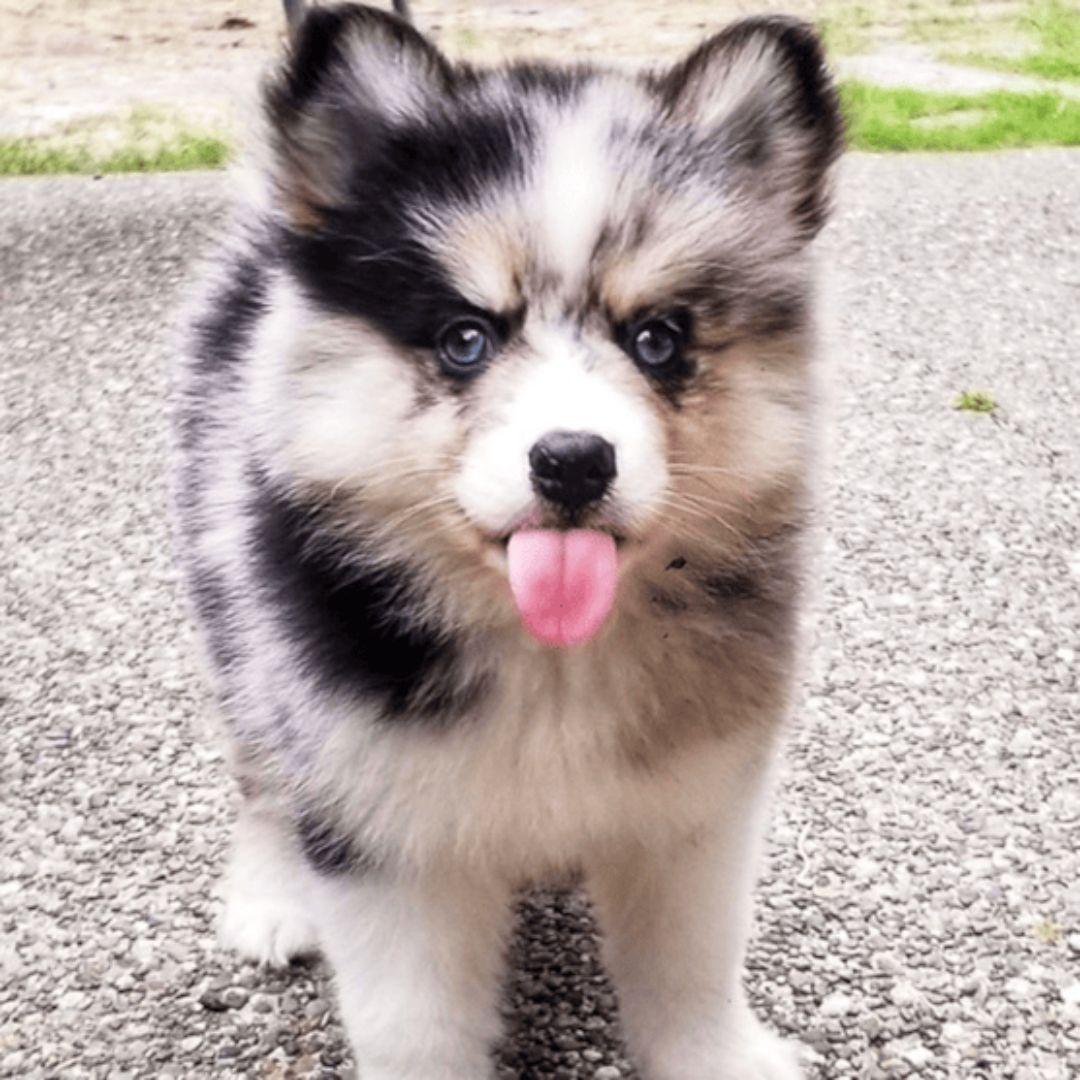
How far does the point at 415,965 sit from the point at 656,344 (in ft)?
3.03

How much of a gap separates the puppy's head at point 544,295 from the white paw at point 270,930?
112 cm

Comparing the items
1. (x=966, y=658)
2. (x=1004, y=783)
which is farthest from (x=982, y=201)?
(x=1004, y=783)

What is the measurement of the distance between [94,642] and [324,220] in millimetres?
2295

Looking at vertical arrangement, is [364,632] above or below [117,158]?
above

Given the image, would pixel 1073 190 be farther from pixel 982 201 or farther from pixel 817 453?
pixel 817 453

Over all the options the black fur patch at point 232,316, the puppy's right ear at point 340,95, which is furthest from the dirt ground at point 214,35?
the puppy's right ear at point 340,95

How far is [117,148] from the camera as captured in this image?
827 cm

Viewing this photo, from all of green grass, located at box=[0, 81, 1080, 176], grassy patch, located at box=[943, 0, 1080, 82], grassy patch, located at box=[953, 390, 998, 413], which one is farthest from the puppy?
grassy patch, located at box=[943, 0, 1080, 82]

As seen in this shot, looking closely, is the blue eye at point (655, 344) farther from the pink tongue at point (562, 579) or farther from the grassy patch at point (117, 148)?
the grassy patch at point (117, 148)

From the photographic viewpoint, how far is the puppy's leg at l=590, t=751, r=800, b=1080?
2180mm

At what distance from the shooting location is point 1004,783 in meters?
3.24

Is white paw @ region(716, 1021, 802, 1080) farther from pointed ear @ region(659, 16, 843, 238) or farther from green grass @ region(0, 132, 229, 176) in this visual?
green grass @ region(0, 132, 229, 176)

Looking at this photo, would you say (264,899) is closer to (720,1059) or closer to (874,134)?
(720,1059)

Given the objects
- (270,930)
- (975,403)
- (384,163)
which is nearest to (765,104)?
(384,163)
